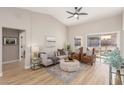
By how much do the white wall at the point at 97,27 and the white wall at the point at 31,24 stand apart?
56.2 inches

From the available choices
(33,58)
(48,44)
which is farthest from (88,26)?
(33,58)

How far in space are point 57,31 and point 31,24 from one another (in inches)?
92.4

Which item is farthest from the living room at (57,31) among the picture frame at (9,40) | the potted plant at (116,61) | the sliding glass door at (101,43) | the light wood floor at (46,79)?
the potted plant at (116,61)

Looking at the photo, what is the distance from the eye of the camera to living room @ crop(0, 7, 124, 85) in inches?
169

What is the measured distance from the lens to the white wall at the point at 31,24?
14.9ft

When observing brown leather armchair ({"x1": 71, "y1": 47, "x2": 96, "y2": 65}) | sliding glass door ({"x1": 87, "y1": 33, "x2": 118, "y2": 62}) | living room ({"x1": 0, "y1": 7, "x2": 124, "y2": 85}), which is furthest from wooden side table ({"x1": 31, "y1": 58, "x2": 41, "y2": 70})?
sliding glass door ({"x1": 87, "y1": 33, "x2": 118, "y2": 62})

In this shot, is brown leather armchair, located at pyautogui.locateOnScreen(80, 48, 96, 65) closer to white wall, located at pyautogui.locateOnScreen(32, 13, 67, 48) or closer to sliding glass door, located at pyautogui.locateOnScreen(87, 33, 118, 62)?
sliding glass door, located at pyautogui.locateOnScreen(87, 33, 118, 62)

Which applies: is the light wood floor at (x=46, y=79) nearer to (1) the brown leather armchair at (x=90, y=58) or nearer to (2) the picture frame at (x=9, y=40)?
(1) the brown leather armchair at (x=90, y=58)

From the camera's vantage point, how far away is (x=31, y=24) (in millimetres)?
5633

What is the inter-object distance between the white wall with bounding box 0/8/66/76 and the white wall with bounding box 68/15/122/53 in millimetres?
1427

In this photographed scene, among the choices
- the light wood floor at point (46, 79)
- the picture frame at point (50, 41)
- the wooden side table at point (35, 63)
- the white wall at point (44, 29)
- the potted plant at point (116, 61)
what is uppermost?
the white wall at point (44, 29)

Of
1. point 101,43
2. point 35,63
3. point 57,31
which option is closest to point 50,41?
point 57,31
